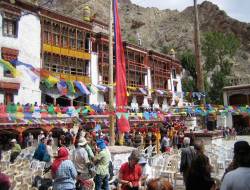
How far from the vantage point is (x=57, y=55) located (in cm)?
3225

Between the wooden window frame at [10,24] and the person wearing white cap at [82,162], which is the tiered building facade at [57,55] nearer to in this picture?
the wooden window frame at [10,24]

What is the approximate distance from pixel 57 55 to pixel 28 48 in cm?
351

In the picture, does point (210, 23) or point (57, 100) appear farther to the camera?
point (210, 23)

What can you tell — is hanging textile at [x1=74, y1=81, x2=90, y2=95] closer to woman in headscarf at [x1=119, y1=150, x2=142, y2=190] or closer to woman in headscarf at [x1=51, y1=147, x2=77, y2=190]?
woman in headscarf at [x1=51, y1=147, x2=77, y2=190]

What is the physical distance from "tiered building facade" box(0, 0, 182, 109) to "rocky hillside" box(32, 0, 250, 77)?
3409 centimetres

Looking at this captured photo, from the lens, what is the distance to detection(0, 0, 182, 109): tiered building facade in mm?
27797

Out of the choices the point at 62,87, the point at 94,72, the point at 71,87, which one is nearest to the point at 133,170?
the point at 62,87

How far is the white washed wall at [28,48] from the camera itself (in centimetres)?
2822

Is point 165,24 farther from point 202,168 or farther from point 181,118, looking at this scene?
point 202,168

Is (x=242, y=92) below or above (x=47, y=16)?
below

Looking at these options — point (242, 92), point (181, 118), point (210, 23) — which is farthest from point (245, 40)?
point (181, 118)

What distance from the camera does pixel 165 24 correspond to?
94.1 metres

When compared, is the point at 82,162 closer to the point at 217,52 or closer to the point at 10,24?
the point at 10,24

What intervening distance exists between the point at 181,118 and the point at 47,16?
58.7ft
